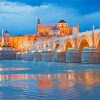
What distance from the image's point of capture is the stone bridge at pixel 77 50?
5138 centimetres

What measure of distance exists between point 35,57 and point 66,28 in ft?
177

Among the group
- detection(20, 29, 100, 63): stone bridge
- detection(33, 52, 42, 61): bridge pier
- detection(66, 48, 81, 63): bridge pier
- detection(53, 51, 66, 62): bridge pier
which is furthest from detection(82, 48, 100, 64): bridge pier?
detection(33, 52, 42, 61): bridge pier

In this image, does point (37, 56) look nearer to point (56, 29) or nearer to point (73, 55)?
point (73, 55)

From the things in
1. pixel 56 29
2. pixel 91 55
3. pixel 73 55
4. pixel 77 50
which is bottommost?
pixel 91 55

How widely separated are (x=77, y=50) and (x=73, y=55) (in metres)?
1.24

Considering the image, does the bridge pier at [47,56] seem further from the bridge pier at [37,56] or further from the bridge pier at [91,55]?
the bridge pier at [91,55]

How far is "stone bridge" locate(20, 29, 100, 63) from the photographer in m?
51.4

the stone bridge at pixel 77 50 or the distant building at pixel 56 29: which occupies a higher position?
the distant building at pixel 56 29

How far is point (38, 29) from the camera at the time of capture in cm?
14862

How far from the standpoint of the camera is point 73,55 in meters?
60.1

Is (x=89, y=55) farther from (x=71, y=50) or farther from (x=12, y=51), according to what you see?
(x=12, y=51)

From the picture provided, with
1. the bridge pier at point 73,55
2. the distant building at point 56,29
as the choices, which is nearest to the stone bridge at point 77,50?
the bridge pier at point 73,55

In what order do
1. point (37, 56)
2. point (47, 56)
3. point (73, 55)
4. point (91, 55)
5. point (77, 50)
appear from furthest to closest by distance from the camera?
point (37, 56), point (47, 56), point (77, 50), point (73, 55), point (91, 55)

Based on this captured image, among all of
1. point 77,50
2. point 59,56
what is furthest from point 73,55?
point 59,56
